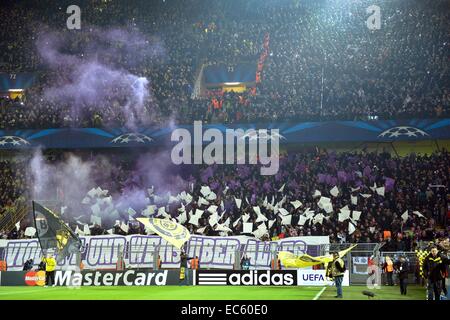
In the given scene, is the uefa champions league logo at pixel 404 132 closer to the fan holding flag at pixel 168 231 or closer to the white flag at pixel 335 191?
the white flag at pixel 335 191

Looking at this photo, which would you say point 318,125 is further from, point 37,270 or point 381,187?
point 37,270

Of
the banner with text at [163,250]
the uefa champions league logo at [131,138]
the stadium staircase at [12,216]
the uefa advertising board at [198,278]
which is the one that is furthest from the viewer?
the uefa champions league logo at [131,138]

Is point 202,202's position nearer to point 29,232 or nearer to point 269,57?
point 29,232

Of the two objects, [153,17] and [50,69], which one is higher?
[153,17]

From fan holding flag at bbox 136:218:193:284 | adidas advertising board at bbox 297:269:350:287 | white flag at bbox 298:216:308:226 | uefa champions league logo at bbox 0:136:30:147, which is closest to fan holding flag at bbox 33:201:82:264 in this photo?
fan holding flag at bbox 136:218:193:284

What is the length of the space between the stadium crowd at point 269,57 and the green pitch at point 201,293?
1322 cm

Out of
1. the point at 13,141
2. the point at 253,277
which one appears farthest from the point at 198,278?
the point at 13,141

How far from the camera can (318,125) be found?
34.8 meters

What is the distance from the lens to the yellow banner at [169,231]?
23.5m

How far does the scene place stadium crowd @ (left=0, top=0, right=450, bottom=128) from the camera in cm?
3519

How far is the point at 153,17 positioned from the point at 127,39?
3.20m

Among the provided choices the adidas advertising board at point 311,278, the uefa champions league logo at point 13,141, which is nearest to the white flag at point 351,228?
the adidas advertising board at point 311,278

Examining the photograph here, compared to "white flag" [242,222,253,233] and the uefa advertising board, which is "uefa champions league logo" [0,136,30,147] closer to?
the uefa advertising board
